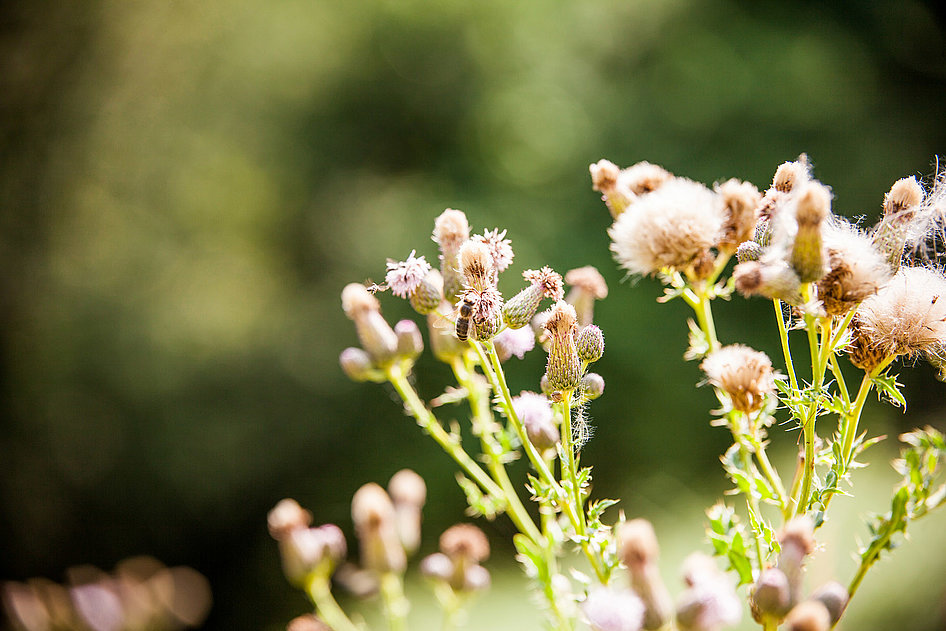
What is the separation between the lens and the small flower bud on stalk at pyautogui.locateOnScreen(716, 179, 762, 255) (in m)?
0.45

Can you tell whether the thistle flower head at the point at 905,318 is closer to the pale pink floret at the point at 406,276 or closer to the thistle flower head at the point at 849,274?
the thistle flower head at the point at 849,274

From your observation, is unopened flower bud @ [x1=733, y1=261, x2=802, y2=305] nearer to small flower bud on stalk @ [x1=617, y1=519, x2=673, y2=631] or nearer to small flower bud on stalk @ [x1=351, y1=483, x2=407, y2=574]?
small flower bud on stalk @ [x1=617, y1=519, x2=673, y2=631]

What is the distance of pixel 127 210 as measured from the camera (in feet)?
7.98

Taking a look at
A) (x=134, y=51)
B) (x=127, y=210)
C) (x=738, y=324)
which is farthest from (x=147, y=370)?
(x=738, y=324)

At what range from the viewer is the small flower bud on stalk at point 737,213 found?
0.45 m

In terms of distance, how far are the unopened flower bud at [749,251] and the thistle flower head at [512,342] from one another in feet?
0.56

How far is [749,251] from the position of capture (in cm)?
50

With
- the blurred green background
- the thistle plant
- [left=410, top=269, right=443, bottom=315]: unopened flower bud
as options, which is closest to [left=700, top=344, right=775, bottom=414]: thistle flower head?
the thistle plant

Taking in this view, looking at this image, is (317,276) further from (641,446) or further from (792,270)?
(792,270)

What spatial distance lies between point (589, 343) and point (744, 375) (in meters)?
0.11

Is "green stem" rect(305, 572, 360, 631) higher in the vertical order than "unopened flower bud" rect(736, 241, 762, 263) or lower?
lower

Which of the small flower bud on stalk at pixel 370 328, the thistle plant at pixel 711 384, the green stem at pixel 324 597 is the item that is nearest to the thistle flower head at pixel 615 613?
the thistle plant at pixel 711 384

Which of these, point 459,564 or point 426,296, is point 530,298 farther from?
point 459,564

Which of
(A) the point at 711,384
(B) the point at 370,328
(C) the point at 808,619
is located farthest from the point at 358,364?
(C) the point at 808,619
